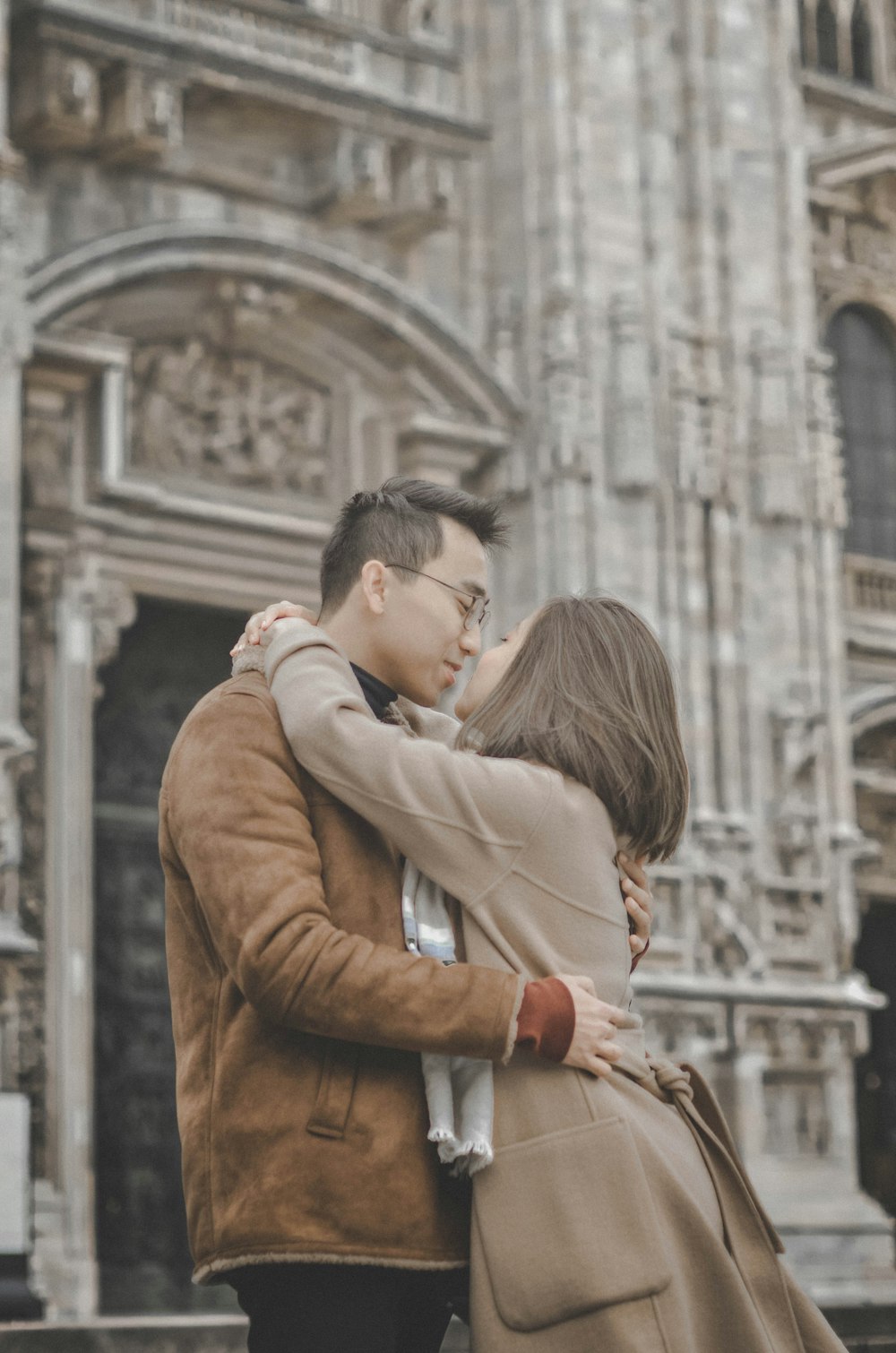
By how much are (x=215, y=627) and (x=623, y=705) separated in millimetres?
9708

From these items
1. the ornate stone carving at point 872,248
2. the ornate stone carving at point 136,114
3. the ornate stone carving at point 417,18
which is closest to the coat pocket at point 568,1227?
the ornate stone carving at point 136,114

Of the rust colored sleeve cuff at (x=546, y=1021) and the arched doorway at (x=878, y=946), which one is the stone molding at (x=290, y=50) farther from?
the rust colored sleeve cuff at (x=546, y=1021)

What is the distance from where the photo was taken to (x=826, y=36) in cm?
1561

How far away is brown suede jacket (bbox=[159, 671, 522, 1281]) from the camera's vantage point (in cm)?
291

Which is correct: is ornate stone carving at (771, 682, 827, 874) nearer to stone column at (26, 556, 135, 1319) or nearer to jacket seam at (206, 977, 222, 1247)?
stone column at (26, 556, 135, 1319)

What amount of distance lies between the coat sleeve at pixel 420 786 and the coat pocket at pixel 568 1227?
38 centimetres

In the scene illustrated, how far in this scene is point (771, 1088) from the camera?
12906 millimetres

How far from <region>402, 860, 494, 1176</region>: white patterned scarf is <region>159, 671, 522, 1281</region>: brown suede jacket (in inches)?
1.1

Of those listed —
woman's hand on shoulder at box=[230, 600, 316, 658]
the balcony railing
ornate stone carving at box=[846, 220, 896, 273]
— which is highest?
ornate stone carving at box=[846, 220, 896, 273]

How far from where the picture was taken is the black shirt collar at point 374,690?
11.1 feet

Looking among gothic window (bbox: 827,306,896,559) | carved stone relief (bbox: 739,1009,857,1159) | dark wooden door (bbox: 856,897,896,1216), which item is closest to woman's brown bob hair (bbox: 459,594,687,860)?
carved stone relief (bbox: 739,1009,857,1159)

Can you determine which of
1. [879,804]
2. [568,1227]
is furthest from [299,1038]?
[879,804]

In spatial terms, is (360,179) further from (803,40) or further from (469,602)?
(469,602)

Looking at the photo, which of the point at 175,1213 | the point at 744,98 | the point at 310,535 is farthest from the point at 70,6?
the point at 175,1213
